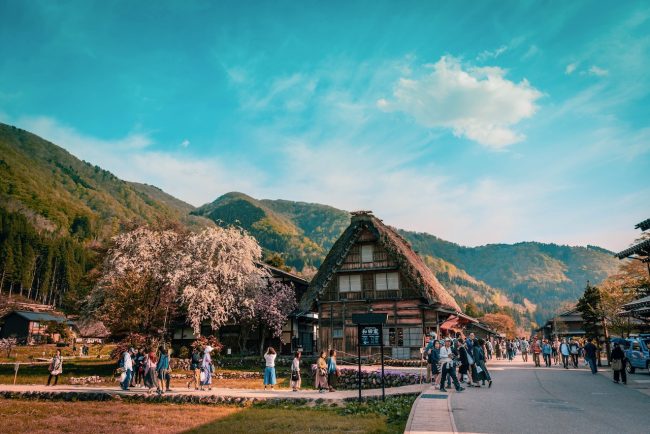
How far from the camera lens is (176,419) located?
574 inches

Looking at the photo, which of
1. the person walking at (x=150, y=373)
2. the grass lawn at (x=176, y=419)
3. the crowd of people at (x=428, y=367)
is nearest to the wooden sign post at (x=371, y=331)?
the grass lawn at (x=176, y=419)

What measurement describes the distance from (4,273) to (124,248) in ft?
276

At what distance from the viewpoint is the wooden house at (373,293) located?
3284 centimetres

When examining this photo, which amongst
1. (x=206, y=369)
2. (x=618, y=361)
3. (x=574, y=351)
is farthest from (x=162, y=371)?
(x=574, y=351)

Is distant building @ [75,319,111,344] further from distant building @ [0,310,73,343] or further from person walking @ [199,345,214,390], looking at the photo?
distant building @ [0,310,73,343]

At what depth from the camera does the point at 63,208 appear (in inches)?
7288

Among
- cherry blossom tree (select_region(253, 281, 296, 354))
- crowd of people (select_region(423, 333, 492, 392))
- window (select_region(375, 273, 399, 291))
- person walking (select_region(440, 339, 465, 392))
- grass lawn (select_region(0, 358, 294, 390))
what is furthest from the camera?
cherry blossom tree (select_region(253, 281, 296, 354))

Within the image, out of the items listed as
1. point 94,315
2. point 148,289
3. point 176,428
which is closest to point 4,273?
point 94,315

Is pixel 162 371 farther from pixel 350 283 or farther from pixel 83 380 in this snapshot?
pixel 350 283

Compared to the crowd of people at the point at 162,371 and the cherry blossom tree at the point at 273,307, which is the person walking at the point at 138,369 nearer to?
the crowd of people at the point at 162,371

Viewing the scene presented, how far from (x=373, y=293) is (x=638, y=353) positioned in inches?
668

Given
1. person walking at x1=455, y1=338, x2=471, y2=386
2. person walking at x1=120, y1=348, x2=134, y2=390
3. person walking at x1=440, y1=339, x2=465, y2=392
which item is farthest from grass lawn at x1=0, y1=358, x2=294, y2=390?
person walking at x1=440, y1=339, x2=465, y2=392

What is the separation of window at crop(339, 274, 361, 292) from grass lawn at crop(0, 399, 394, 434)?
770 inches

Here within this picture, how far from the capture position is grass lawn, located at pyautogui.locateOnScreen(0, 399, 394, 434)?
1252 cm
